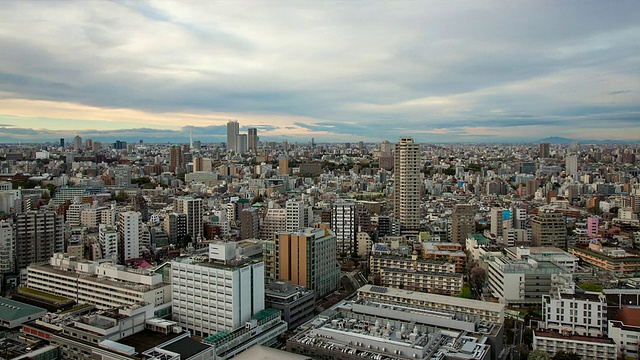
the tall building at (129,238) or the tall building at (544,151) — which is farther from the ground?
the tall building at (544,151)

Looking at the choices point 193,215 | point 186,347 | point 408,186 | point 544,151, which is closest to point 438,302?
point 186,347

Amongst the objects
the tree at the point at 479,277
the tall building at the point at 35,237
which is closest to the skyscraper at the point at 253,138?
the tall building at the point at 35,237

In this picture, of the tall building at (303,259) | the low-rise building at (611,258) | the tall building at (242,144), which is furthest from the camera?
the tall building at (242,144)

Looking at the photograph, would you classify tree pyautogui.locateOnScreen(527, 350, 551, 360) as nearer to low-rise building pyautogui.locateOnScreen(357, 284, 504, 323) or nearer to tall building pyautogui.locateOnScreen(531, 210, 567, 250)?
low-rise building pyautogui.locateOnScreen(357, 284, 504, 323)

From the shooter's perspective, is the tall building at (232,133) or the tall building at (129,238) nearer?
the tall building at (129,238)

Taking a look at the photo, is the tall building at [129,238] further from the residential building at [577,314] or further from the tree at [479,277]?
the residential building at [577,314]

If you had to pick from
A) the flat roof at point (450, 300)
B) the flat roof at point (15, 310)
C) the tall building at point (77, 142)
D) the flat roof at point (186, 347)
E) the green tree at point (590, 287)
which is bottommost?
the flat roof at point (15, 310)
